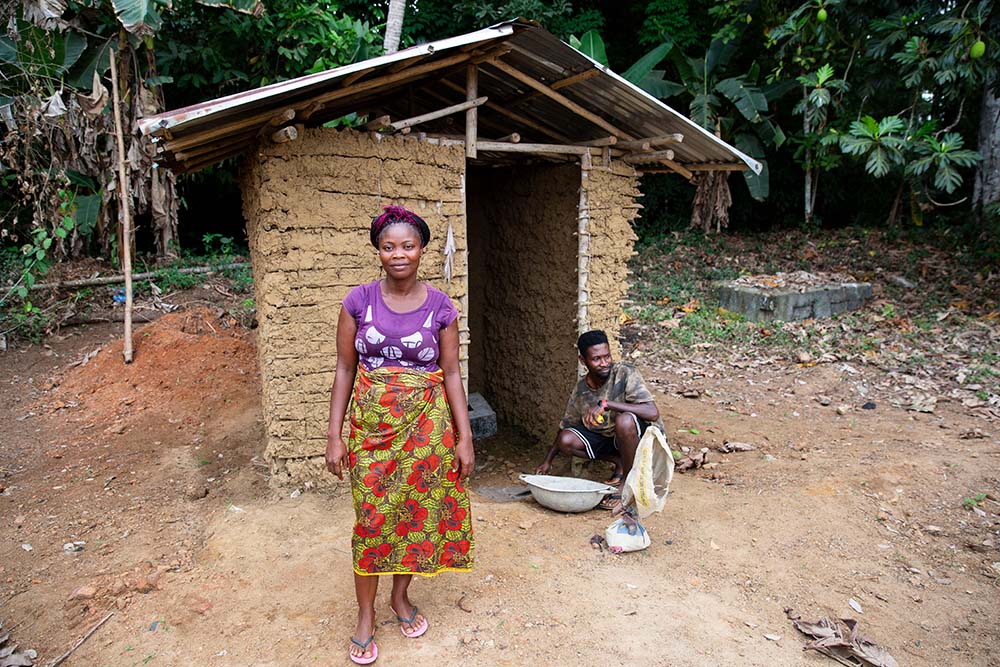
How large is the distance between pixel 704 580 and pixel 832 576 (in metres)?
0.65

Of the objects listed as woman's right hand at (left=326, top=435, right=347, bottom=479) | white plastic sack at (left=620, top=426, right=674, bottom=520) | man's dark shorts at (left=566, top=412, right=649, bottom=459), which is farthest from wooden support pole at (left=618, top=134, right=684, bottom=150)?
woman's right hand at (left=326, top=435, right=347, bottom=479)

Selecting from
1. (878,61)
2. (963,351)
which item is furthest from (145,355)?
(878,61)

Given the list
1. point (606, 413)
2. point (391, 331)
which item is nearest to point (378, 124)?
point (391, 331)

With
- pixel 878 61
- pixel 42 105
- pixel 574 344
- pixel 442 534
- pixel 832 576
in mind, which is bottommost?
pixel 832 576

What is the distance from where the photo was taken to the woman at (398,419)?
248cm

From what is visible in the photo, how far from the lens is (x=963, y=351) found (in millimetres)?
6969

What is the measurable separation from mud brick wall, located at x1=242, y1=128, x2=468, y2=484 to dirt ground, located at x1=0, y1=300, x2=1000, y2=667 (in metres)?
0.53

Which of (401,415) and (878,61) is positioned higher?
(878,61)

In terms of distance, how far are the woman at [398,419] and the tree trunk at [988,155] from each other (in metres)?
9.75

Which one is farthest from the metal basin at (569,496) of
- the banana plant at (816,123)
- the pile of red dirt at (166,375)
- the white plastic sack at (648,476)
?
the banana plant at (816,123)

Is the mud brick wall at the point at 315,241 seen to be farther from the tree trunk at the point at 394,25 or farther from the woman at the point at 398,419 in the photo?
the tree trunk at the point at 394,25

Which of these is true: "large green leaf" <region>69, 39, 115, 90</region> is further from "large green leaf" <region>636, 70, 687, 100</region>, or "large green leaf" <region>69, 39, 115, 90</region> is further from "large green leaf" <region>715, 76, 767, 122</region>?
"large green leaf" <region>715, 76, 767, 122</region>

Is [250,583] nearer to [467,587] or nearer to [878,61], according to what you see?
[467,587]

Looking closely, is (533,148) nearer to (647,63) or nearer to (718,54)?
(647,63)
